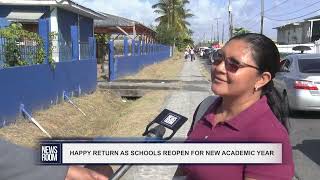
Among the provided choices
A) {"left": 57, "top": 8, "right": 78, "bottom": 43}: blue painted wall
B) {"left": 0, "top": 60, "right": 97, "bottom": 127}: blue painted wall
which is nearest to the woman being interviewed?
{"left": 0, "top": 60, "right": 97, "bottom": 127}: blue painted wall

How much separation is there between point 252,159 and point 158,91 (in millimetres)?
17957

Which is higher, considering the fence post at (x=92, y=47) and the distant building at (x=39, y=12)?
the distant building at (x=39, y=12)

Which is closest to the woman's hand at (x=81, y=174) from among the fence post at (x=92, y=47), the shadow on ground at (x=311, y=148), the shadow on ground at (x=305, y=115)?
the shadow on ground at (x=311, y=148)

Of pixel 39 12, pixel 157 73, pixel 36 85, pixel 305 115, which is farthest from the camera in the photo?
pixel 157 73

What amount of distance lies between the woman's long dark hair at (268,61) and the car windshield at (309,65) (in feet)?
35.9

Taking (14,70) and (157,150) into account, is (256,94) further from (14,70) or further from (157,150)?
(14,70)

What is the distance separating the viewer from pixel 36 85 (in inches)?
466

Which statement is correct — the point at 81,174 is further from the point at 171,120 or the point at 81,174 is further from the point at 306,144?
the point at 306,144

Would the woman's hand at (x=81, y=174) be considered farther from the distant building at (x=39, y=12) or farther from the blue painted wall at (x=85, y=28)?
the blue painted wall at (x=85, y=28)

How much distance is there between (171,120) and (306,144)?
810cm

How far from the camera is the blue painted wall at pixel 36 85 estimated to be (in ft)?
32.4

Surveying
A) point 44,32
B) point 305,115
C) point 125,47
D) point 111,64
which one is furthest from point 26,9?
point 305,115

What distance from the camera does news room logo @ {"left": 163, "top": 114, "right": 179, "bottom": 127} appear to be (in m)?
2.02

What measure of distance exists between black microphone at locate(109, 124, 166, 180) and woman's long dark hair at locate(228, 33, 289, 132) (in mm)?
767
